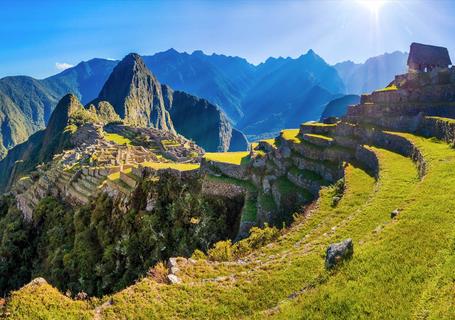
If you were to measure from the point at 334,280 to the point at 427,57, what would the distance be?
3791cm

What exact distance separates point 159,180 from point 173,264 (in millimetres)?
18662

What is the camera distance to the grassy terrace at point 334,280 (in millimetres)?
7875

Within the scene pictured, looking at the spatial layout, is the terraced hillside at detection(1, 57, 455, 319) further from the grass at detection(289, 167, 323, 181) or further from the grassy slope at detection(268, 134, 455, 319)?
the grass at detection(289, 167, 323, 181)

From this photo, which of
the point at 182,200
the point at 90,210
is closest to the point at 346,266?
the point at 182,200

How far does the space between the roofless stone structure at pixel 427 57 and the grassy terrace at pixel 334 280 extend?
2817 cm

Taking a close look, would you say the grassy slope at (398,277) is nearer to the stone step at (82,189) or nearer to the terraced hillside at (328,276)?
the terraced hillside at (328,276)

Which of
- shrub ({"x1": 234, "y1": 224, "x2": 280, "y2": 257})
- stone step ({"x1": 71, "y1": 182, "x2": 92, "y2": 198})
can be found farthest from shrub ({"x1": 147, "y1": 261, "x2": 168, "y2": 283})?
stone step ({"x1": 71, "y1": 182, "x2": 92, "y2": 198})

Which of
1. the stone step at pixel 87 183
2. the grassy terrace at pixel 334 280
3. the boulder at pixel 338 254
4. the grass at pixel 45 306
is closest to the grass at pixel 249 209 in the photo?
the grassy terrace at pixel 334 280

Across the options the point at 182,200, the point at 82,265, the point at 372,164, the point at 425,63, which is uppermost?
the point at 425,63

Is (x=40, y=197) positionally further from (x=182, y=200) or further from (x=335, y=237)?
(x=335, y=237)

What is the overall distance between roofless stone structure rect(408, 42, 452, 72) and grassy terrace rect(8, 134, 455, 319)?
28.2 metres

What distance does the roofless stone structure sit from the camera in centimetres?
3753

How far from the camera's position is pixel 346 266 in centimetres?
930

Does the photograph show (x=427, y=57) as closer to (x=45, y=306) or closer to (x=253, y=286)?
(x=253, y=286)
